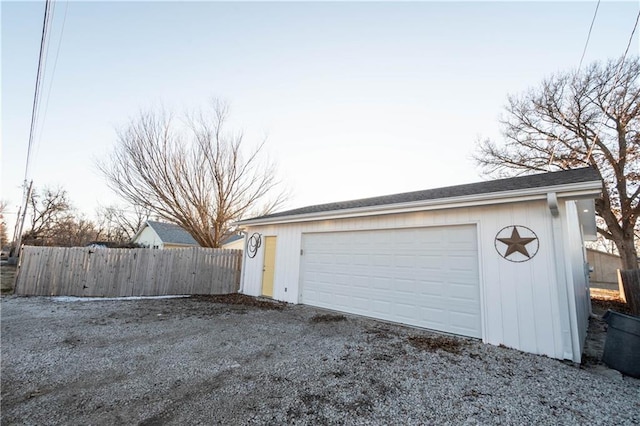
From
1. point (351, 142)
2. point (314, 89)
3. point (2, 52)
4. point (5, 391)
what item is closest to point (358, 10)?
point (314, 89)

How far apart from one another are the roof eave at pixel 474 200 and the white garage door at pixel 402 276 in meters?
0.49

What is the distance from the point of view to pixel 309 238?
7852mm

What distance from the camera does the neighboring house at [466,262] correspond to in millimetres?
4066

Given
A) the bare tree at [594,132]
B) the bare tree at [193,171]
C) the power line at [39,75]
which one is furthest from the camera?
the bare tree at [594,132]

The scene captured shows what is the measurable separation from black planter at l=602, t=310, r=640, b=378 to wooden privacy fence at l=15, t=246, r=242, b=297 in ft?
31.0

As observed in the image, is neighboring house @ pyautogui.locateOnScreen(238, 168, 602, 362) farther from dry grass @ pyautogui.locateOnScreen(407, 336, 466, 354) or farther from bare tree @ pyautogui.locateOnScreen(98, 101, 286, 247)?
bare tree @ pyautogui.locateOnScreen(98, 101, 286, 247)

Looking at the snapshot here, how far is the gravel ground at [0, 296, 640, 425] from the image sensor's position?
2424 mm

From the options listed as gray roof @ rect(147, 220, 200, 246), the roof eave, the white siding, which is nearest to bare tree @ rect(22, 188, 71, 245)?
gray roof @ rect(147, 220, 200, 246)

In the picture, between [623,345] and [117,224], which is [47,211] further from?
[623,345]

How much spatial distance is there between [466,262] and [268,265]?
590 cm

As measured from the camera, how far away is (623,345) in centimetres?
363

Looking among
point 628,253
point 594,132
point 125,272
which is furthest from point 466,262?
point 628,253

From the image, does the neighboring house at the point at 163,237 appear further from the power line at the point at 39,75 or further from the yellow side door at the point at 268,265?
the yellow side door at the point at 268,265

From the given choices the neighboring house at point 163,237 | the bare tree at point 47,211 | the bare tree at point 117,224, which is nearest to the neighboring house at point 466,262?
the neighboring house at point 163,237
